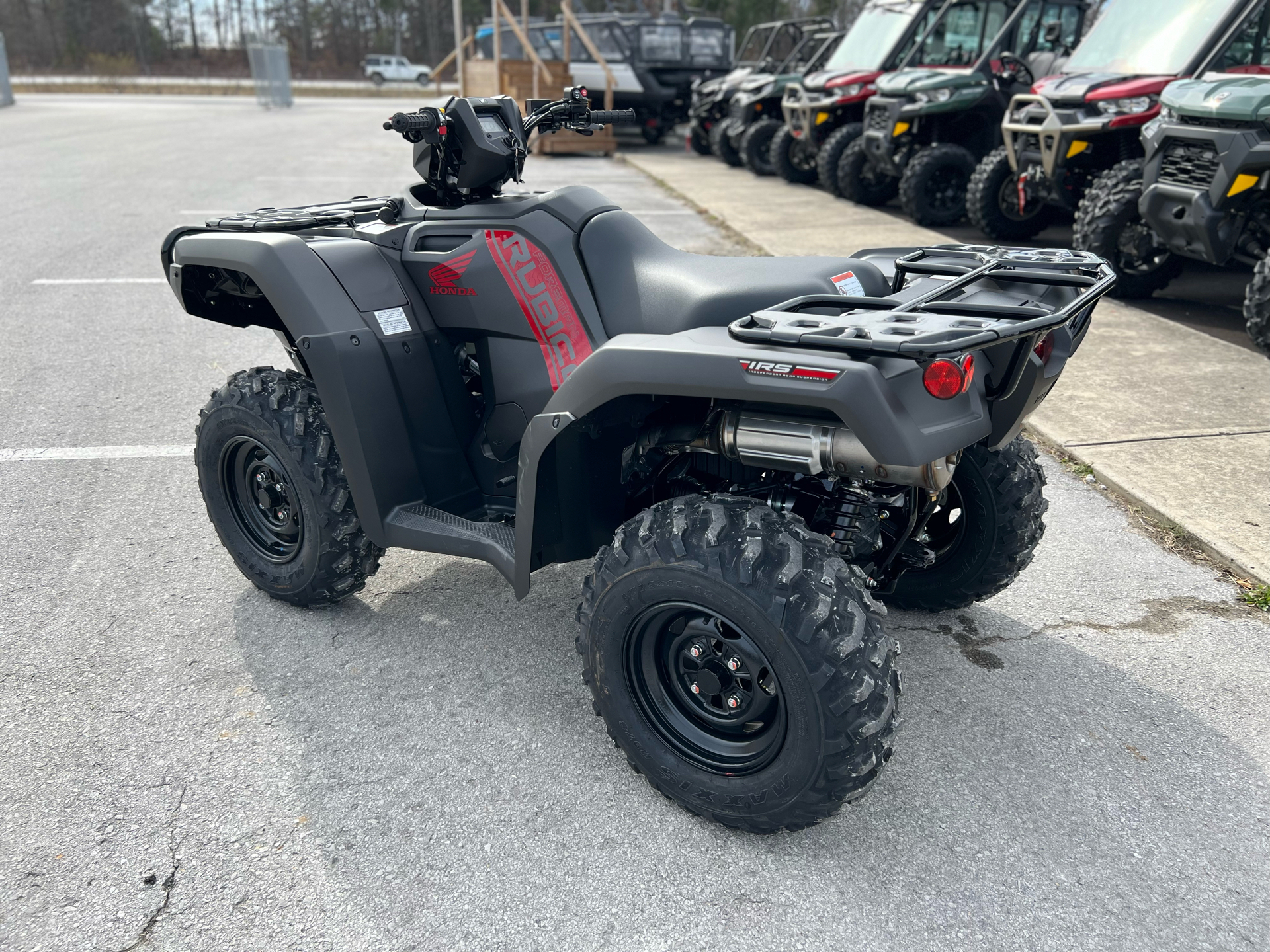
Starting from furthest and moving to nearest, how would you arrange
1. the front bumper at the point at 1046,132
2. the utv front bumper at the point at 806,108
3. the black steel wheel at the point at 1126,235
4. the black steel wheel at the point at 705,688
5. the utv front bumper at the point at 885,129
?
the utv front bumper at the point at 806,108
the utv front bumper at the point at 885,129
the front bumper at the point at 1046,132
the black steel wheel at the point at 1126,235
the black steel wheel at the point at 705,688

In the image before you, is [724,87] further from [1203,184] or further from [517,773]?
[517,773]

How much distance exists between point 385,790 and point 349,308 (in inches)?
52.8

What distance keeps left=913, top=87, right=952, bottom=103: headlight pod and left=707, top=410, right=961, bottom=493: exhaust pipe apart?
894 centimetres

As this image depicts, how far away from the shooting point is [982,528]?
3051 mm

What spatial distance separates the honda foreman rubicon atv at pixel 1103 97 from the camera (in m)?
7.38

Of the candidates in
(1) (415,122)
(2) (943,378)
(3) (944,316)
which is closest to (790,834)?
(2) (943,378)

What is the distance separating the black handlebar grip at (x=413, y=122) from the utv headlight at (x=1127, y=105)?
6464 millimetres

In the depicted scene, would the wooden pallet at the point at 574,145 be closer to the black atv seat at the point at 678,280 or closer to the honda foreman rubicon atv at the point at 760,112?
the honda foreman rubicon atv at the point at 760,112

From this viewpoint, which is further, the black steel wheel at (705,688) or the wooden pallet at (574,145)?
the wooden pallet at (574,145)

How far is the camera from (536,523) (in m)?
→ 2.70

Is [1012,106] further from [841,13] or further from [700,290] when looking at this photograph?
[841,13]

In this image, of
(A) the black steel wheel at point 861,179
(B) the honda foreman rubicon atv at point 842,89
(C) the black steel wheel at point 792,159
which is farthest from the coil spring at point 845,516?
(C) the black steel wheel at point 792,159

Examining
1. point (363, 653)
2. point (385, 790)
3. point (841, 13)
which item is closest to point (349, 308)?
point (363, 653)

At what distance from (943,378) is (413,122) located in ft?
5.30
